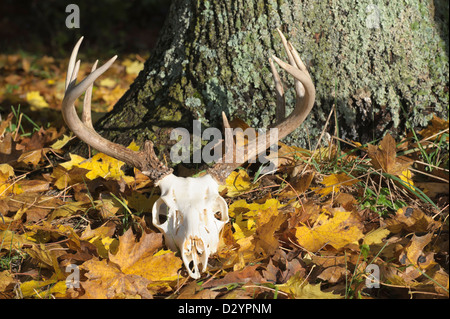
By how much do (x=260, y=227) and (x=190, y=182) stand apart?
1.37 ft

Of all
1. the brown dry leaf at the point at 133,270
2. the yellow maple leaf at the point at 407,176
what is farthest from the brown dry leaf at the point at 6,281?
the yellow maple leaf at the point at 407,176

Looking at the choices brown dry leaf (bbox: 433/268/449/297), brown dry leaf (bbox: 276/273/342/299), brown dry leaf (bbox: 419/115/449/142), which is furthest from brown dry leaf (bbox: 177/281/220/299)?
brown dry leaf (bbox: 419/115/449/142)

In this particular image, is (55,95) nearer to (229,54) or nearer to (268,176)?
(229,54)

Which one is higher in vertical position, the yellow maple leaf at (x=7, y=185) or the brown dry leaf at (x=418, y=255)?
the yellow maple leaf at (x=7, y=185)

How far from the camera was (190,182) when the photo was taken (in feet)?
7.81

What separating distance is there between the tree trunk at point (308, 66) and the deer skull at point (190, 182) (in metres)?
0.34

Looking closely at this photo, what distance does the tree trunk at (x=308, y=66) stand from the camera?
9.64 ft

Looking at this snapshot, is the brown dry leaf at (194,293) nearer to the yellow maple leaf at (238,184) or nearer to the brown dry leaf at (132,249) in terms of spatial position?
the brown dry leaf at (132,249)

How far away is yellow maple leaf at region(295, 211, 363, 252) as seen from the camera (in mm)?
2356

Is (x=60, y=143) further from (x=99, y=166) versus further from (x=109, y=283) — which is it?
(x=109, y=283)
